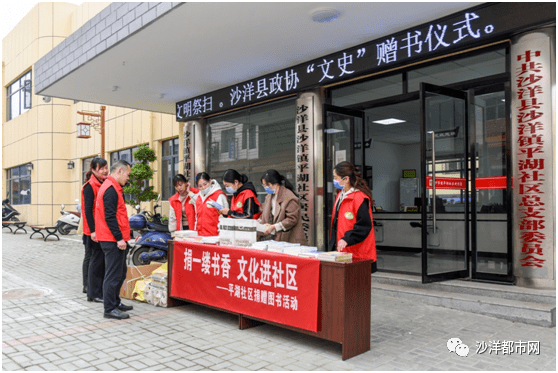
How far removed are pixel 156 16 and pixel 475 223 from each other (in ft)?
15.5

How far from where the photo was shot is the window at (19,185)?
70.3ft

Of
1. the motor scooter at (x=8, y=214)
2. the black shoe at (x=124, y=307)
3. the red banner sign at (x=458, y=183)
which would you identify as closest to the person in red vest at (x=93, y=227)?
the black shoe at (x=124, y=307)

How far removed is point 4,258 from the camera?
32.4 ft

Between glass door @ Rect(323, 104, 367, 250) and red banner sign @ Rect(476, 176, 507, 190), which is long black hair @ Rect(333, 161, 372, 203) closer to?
red banner sign @ Rect(476, 176, 507, 190)

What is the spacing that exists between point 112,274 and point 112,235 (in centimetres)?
45

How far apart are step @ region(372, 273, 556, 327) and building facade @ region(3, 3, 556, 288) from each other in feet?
0.93

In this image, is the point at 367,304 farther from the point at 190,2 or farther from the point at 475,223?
the point at 190,2

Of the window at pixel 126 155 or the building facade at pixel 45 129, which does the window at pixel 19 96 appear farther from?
the window at pixel 126 155

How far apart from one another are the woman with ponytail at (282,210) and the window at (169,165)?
25.5ft

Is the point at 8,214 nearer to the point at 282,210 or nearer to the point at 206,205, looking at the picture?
the point at 206,205

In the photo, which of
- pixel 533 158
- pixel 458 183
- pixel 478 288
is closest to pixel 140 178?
pixel 458 183

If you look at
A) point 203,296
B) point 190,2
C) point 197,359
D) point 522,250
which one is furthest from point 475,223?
point 190,2

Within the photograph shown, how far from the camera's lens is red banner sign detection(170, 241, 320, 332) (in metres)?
3.90

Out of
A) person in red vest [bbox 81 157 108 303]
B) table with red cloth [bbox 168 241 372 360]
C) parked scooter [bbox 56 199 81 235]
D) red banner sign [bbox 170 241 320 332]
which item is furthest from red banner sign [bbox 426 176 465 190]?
parked scooter [bbox 56 199 81 235]
